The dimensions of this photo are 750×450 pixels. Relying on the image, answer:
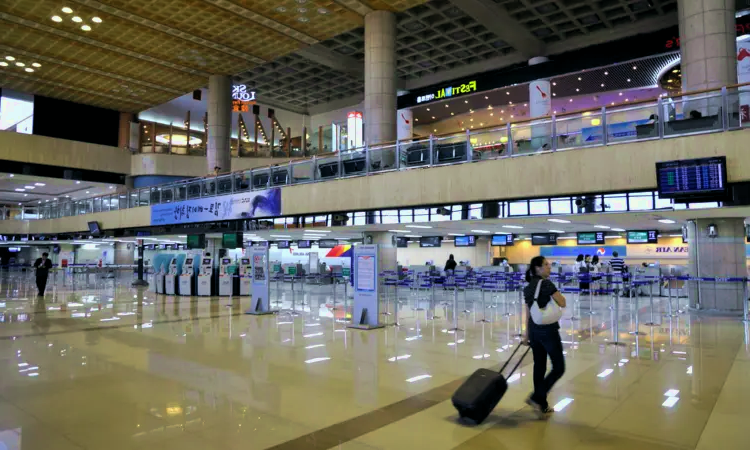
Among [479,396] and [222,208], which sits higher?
[222,208]

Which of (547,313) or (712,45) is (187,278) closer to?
(547,313)

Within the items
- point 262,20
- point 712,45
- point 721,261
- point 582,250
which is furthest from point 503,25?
point 721,261

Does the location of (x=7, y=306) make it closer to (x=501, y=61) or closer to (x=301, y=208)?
(x=301, y=208)

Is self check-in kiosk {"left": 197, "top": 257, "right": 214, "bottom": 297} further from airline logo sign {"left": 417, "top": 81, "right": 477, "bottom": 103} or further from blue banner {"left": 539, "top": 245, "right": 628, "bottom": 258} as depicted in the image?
blue banner {"left": 539, "top": 245, "right": 628, "bottom": 258}

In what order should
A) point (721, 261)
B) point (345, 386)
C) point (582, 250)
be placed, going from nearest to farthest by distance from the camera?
1. point (345, 386)
2. point (721, 261)
3. point (582, 250)

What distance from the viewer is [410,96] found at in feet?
91.4

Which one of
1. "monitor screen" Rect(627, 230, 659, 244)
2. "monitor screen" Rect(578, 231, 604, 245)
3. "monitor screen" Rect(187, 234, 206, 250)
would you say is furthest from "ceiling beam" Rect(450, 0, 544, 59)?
"monitor screen" Rect(187, 234, 206, 250)

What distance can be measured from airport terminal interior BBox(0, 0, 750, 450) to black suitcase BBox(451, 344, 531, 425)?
0.03 meters

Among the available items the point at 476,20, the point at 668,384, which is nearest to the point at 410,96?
the point at 476,20

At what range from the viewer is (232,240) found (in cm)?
1936

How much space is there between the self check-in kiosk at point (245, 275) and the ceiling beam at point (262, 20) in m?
8.79

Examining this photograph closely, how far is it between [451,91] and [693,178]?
17529 millimetres

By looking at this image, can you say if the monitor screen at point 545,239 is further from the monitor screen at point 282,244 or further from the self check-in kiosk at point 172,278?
the self check-in kiosk at point 172,278

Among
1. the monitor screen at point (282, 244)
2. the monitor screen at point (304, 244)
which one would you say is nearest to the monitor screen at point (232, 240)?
the monitor screen at point (304, 244)
